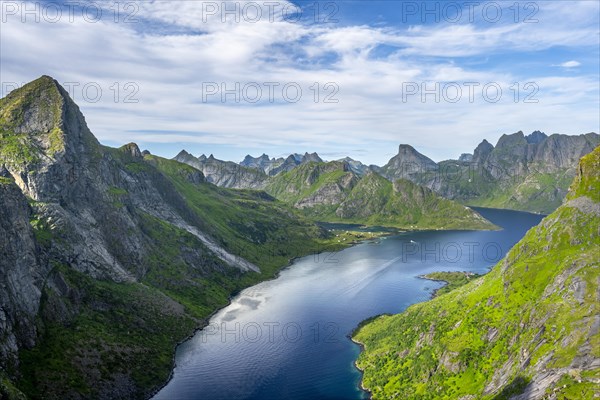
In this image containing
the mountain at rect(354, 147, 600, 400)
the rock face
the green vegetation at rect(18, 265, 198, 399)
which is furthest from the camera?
the green vegetation at rect(18, 265, 198, 399)

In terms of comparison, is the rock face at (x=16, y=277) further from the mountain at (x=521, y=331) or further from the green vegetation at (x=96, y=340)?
the mountain at (x=521, y=331)

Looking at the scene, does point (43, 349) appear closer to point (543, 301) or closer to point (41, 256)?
point (41, 256)

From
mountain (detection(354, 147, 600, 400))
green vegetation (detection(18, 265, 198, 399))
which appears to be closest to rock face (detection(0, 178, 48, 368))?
green vegetation (detection(18, 265, 198, 399))

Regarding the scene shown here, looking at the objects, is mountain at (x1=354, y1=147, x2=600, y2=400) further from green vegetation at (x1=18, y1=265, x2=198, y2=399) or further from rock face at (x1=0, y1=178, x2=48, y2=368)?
rock face at (x1=0, y1=178, x2=48, y2=368)

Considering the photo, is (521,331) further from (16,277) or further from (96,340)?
(16,277)

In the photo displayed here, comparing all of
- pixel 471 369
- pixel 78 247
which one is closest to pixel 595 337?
pixel 471 369

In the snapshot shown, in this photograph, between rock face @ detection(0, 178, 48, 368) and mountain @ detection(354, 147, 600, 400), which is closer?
mountain @ detection(354, 147, 600, 400)

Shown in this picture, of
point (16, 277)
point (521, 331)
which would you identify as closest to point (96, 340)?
point (16, 277)

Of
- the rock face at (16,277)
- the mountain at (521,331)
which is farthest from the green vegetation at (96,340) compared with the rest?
the mountain at (521,331)
